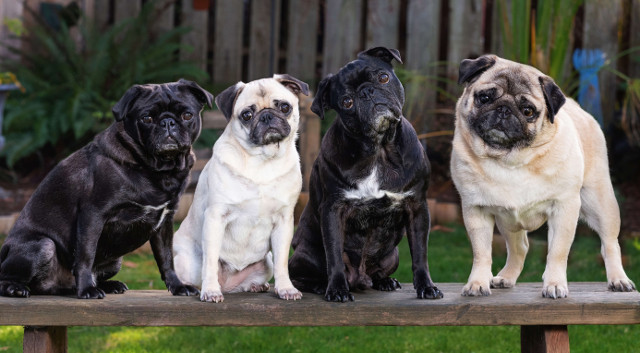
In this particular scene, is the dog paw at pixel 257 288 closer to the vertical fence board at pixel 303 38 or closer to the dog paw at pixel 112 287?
the dog paw at pixel 112 287

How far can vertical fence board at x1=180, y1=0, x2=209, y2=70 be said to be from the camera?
33.7 ft

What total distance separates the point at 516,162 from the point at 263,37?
6.69 m

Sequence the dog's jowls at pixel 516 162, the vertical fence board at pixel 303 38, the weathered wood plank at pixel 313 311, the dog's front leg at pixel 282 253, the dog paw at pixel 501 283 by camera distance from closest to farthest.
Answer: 1. the weathered wood plank at pixel 313 311
2. the dog's jowls at pixel 516 162
3. the dog's front leg at pixel 282 253
4. the dog paw at pixel 501 283
5. the vertical fence board at pixel 303 38

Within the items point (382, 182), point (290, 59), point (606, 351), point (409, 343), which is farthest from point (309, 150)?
point (382, 182)

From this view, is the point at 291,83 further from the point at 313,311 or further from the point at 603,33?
the point at 603,33

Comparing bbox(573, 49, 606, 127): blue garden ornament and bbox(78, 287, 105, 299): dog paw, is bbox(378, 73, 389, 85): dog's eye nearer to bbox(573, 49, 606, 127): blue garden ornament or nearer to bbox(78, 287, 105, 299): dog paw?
bbox(78, 287, 105, 299): dog paw

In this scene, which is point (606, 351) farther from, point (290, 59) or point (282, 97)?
point (290, 59)

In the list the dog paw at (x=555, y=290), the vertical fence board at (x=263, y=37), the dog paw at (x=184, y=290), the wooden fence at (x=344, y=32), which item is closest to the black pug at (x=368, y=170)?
the dog paw at (x=555, y=290)

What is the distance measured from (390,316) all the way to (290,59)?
6.63m

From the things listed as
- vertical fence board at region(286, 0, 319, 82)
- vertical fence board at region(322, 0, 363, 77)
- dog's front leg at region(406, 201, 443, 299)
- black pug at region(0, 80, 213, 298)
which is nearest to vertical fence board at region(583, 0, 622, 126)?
vertical fence board at region(322, 0, 363, 77)

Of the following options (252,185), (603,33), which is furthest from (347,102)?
(603,33)

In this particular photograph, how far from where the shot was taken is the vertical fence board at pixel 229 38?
1015 centimetres

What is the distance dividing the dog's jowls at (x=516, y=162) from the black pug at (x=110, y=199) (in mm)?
1260

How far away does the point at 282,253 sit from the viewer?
3.89m
